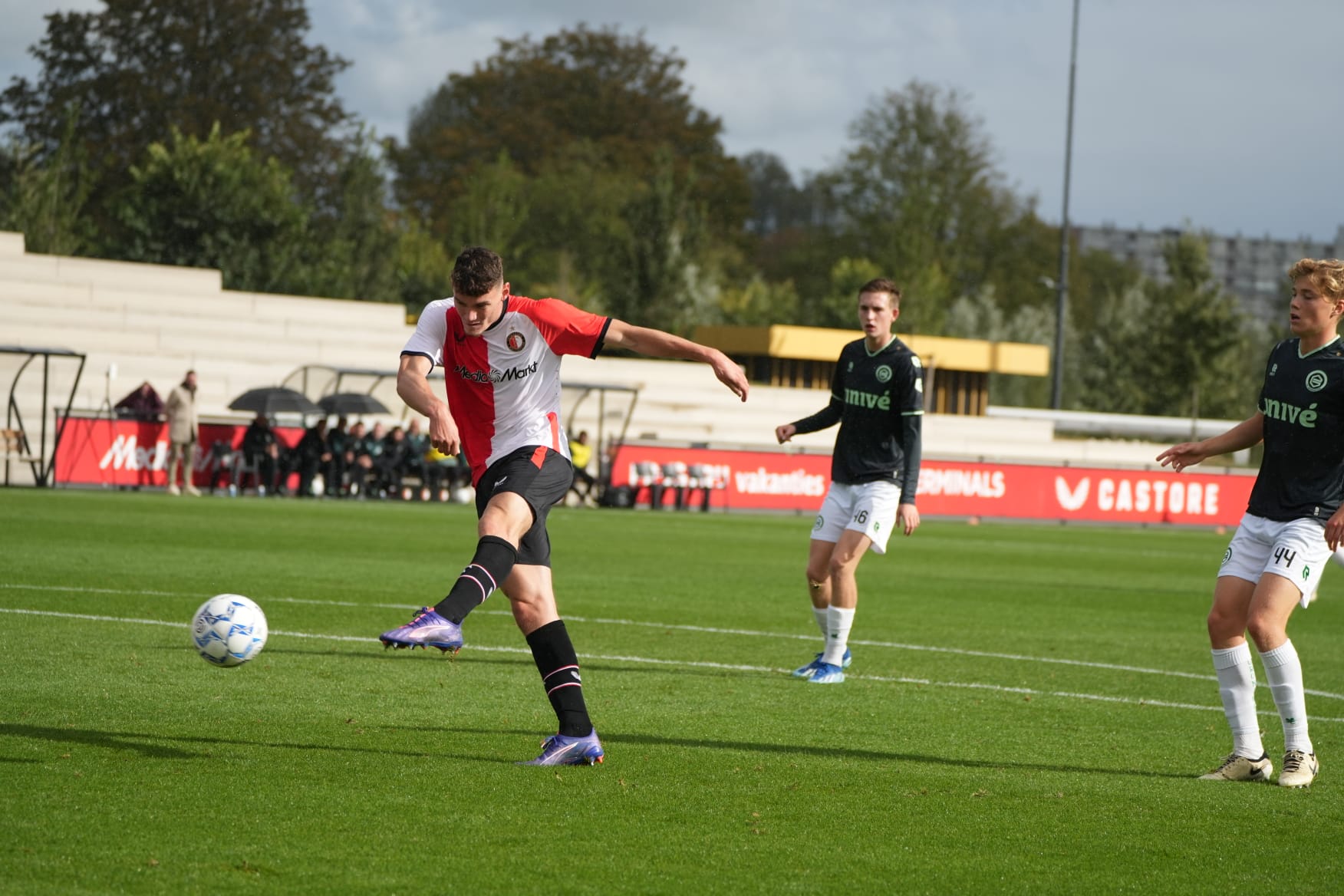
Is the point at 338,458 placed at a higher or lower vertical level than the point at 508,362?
lower

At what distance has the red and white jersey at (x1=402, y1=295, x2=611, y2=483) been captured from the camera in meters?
6.62

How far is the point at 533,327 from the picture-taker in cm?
666

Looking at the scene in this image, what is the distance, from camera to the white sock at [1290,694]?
6875 millimetres

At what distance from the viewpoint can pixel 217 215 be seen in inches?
A: 1686

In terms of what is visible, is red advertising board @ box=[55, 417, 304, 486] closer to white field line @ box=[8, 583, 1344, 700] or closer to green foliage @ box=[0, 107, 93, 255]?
green foliage @ box=[0, 107, 93, 255]

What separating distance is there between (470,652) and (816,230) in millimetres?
70723

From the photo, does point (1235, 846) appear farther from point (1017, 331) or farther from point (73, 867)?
point (1017, 331)

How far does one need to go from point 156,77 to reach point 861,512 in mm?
46320

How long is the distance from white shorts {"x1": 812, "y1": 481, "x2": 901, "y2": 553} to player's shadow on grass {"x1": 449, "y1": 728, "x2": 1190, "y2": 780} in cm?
279

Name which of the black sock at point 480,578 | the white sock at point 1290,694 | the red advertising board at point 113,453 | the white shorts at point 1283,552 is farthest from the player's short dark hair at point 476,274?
the red advertising board at point 113,453

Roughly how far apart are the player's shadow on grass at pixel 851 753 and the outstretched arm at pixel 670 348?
1601mm

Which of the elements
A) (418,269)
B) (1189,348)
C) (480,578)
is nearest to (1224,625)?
(480,578)

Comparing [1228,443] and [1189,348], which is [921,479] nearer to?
[1189,348]

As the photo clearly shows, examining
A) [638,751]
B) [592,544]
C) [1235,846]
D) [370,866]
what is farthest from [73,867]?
[592,544]
